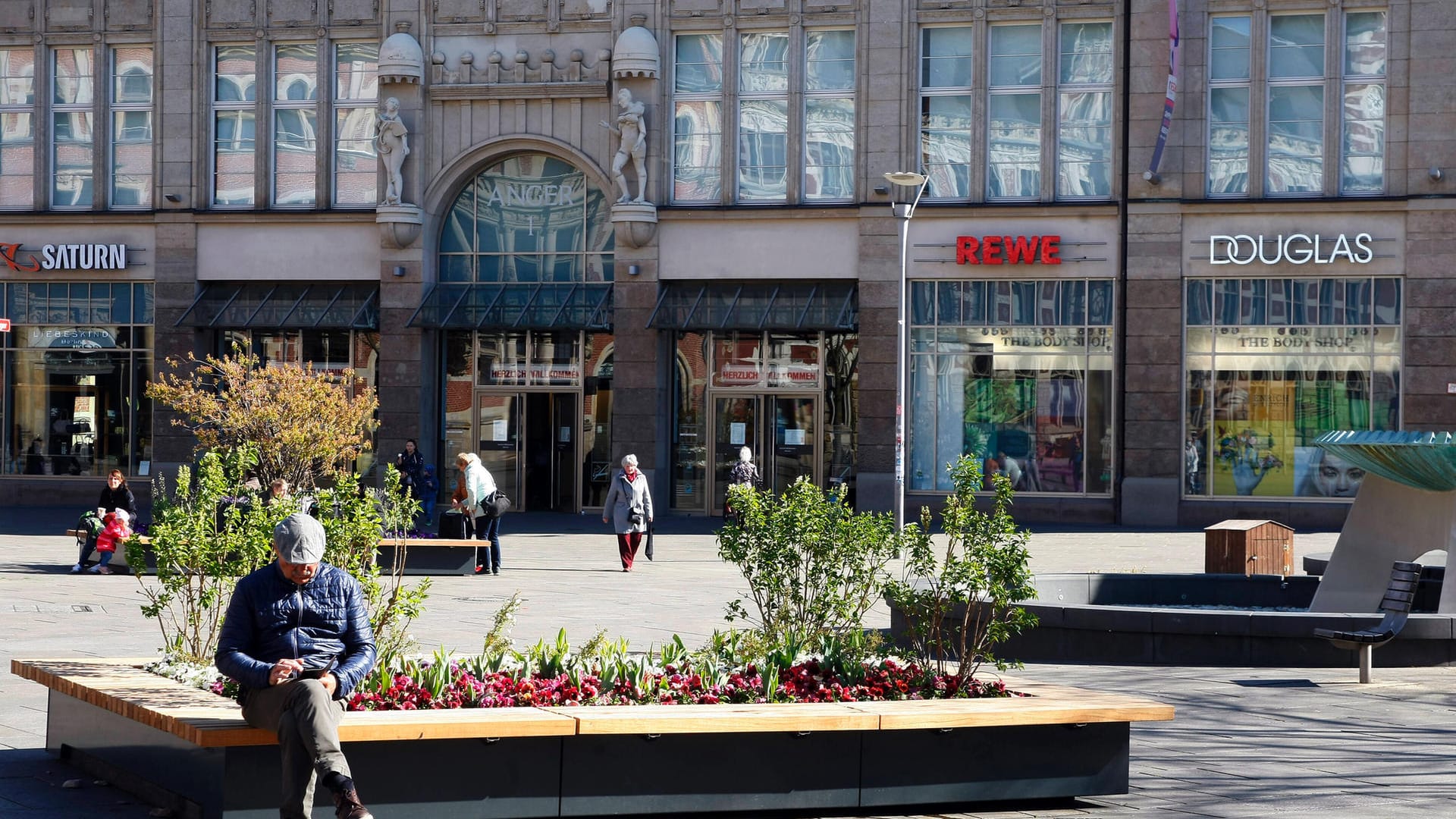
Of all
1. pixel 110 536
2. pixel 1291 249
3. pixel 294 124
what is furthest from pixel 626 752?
pixel 294 124

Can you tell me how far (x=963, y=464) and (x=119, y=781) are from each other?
451 centimetres

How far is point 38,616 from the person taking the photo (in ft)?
51.6

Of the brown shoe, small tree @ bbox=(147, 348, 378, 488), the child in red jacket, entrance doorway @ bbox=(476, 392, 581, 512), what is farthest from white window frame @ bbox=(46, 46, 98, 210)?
the brown shoe

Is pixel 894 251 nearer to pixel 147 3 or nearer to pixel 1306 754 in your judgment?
pixel 147 3

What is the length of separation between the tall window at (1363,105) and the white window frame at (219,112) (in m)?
20.2

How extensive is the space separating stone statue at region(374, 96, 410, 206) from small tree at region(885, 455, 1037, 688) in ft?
81.3

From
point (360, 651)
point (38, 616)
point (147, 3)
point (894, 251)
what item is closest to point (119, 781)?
point (360, 651)

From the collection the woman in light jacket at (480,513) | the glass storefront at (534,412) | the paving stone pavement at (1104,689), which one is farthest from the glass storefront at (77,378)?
the woman in light jacket at (480,513)

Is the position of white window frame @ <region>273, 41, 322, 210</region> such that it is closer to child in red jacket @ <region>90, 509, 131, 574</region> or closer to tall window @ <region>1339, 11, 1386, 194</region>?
child in red jacket @ <region>90, 509, 131, 574</region>

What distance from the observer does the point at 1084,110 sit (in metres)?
30.8

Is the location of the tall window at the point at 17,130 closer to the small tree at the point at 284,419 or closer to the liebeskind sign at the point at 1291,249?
the small tree at the point at 284,419

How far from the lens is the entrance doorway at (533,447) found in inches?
1320

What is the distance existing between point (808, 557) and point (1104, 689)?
3253 millimetres

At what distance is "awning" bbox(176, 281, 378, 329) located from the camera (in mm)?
33375
